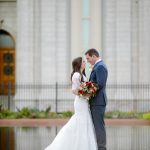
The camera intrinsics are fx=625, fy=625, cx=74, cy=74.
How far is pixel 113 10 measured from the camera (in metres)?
29.4

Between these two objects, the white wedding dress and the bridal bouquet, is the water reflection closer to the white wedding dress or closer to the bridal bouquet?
the white wedding dress

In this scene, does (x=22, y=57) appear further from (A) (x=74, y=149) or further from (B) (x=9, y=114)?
(A) (x=74, y=149)

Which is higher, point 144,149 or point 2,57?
point 2,57

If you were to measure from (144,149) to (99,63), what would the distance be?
341cm

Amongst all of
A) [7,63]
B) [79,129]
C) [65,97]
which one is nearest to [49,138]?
[79,129]

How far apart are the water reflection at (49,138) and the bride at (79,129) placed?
2406 mm

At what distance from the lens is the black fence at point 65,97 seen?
94.6 feet

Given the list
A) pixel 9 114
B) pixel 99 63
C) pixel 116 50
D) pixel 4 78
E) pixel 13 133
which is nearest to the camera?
pixel 99 63

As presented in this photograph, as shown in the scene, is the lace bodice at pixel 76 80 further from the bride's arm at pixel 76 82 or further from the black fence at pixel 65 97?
the black fence at pixel 65 97

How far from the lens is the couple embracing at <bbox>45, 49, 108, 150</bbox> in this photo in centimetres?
1234

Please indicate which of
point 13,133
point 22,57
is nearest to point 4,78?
point 22,57

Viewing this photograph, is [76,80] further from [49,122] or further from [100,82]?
[49,122]

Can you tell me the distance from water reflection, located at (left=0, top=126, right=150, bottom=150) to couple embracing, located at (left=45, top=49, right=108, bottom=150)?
2.44 meters

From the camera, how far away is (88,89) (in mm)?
12141
